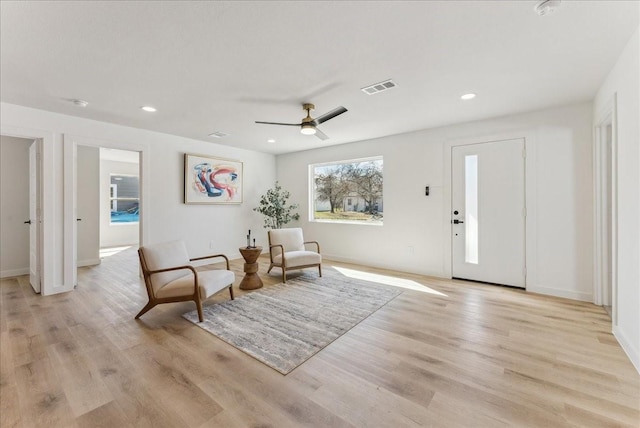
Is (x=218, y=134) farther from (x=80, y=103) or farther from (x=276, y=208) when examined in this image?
(x=276, y=208)

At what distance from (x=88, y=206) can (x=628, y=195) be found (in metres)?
8.00

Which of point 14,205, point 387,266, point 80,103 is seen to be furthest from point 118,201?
point 387,266

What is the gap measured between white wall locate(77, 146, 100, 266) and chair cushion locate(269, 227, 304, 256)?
3.90 meters

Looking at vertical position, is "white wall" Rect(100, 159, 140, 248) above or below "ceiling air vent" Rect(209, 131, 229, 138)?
below

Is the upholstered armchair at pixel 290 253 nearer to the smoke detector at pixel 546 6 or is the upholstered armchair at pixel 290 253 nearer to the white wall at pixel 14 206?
the smoke detector at pixel 546 6

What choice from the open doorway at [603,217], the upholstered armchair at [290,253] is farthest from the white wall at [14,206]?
the open doorway at [603,217]

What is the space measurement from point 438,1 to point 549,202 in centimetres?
324

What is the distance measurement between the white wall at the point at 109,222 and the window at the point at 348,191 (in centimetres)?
516

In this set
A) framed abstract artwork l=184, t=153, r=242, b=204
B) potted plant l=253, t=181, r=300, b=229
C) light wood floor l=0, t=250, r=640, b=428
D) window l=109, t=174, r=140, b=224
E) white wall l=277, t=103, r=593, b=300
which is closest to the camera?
light wood floor l=0, t=250, r=640, b=428

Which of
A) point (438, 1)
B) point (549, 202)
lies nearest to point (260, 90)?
point (438, 1)

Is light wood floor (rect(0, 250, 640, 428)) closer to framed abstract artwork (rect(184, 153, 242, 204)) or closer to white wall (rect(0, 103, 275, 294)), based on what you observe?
white wall (rect(0, 103, 275, 294))

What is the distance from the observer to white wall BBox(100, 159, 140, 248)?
7586 mm

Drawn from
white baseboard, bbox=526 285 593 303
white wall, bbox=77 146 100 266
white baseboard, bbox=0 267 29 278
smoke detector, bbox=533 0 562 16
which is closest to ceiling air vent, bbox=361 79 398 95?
smoke detector, bbox=533 0 562 16

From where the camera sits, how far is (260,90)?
9.86ft
